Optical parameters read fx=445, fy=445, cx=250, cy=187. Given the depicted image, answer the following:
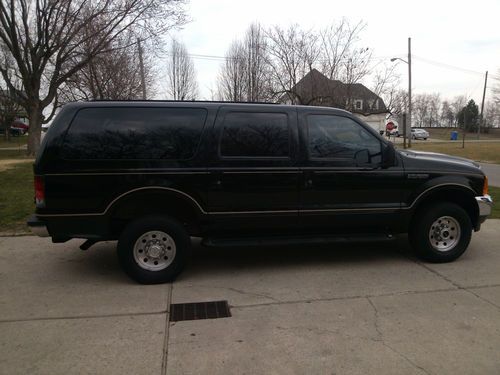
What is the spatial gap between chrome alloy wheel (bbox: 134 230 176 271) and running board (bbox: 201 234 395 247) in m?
0.40

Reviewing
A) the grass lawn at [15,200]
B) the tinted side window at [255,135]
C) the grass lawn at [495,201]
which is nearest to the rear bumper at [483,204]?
the tinted side window at [255,135]

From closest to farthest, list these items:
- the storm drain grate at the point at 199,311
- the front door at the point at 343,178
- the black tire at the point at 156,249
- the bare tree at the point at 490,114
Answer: the storm drain grate at the point at 199,311
the black tire at the point at 156,249
the front door at the point at 343,178
the bare tree at the point at 490,114

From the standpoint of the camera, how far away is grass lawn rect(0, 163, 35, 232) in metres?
7.42

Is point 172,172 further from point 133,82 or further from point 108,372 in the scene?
point 133,82

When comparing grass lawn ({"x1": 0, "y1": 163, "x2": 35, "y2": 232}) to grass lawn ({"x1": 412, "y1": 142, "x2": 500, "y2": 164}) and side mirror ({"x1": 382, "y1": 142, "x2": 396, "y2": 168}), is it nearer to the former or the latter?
side mirror ({"x1": 382, "y1": 142, "x2": 396, "y2": 168})

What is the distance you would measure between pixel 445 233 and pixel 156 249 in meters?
3.55

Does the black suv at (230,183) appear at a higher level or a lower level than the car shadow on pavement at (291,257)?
higher

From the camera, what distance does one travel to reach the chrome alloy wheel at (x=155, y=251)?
4.80 meters

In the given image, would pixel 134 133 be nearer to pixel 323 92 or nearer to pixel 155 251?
pixel 155 251

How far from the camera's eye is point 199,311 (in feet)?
13.5

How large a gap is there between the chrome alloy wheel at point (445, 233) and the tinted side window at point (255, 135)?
2.16 metres

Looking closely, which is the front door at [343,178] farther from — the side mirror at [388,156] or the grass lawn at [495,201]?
the grass lawn at [495,201]

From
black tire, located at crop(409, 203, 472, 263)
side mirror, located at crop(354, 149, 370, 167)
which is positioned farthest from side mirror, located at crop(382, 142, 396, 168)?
black tire, located at crop(409, 203, 472, 263)

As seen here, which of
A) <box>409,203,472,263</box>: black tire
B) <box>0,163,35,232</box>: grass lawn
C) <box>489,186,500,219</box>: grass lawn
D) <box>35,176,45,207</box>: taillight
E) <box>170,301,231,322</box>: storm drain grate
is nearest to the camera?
<box>170,301,231,322</box>: storm drain grate
